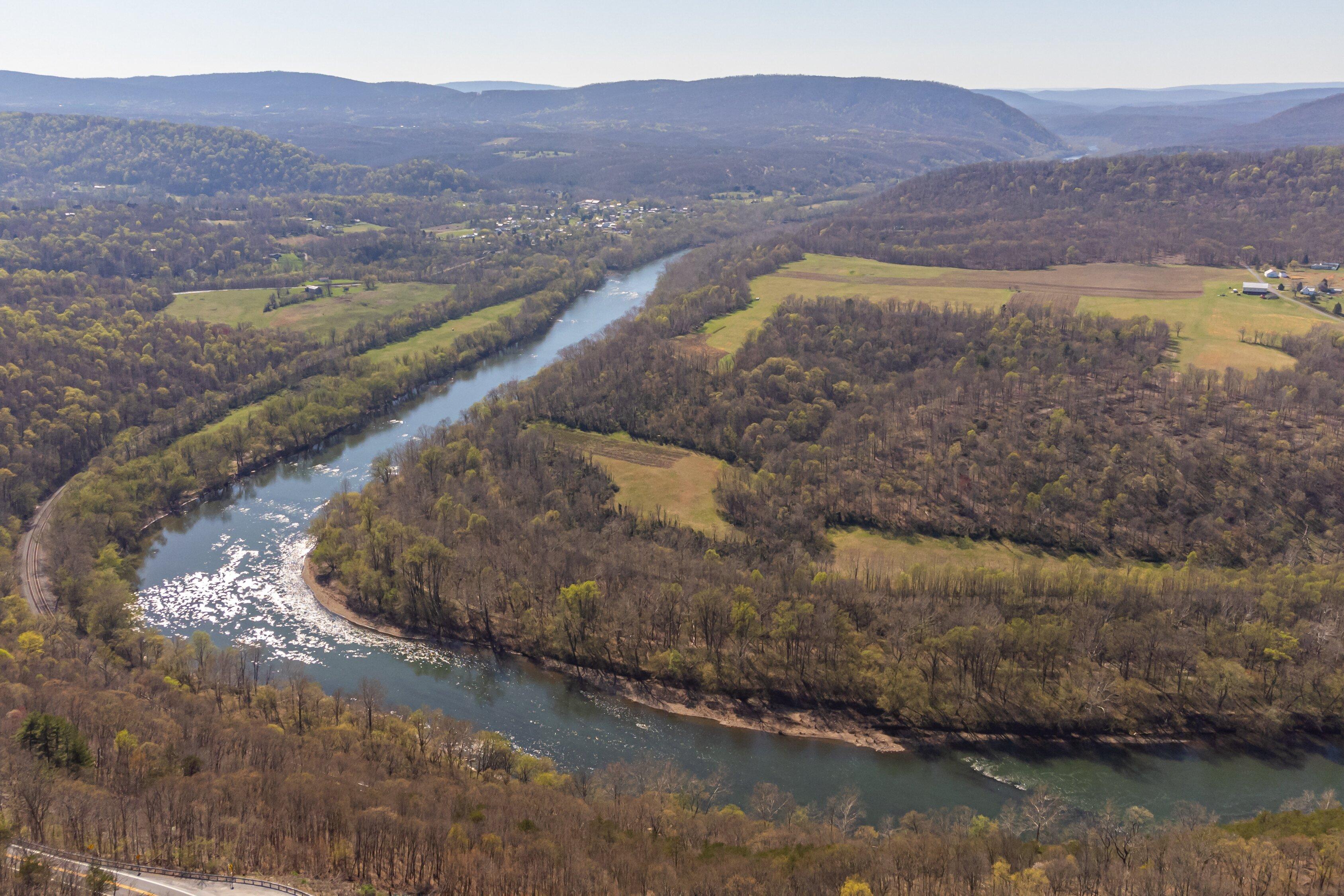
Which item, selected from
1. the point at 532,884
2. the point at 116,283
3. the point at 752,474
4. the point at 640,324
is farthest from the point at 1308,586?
the point at 116,283

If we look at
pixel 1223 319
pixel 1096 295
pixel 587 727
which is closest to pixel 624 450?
pixel 587 727

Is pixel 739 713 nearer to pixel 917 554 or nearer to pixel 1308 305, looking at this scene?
pixel 917 554

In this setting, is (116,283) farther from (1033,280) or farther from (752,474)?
(1033,280)

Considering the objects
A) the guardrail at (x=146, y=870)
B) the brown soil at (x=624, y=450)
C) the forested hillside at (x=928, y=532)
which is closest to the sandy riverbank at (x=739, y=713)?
the forested hillside at (x=928, y=532)

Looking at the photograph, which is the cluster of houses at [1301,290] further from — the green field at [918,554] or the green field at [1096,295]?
the green field at [918,554]

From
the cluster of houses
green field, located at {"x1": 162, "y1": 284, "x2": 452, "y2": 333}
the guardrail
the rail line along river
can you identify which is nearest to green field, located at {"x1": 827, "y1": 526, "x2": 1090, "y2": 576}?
the rail line along river

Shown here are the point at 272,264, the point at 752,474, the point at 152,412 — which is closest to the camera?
the point at 752,474
